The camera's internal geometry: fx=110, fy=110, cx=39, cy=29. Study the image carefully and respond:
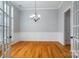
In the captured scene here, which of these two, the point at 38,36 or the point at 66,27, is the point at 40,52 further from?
the point at 38,36

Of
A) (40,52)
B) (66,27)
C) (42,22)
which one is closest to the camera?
(40,52)

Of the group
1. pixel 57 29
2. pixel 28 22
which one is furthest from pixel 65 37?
pixel 28 22

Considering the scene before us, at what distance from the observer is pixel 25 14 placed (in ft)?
36.0

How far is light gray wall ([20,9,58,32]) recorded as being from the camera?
1086 centimetres

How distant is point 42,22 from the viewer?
10.9m

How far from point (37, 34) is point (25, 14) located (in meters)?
2.32

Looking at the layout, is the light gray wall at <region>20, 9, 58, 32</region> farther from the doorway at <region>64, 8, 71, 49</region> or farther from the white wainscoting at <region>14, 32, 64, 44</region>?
the doorway at <region>64, 8, 71, 49</region>

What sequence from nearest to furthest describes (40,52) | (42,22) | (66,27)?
(40,52) → (66,27) → (42,22)

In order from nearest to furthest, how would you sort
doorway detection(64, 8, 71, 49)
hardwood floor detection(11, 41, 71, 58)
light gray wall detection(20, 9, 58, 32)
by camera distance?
hardwood floor detection(11, 41, 71, 58) → doorway detection(64, 8, 71, 49) → light gray wall detection(20, 9, 58, 32)

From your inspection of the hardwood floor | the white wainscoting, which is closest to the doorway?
the hardwood floor

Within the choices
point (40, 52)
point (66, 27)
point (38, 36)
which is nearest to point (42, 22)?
point (38, 36)

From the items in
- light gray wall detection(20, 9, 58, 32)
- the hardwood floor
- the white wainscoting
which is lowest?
the hardwood floor

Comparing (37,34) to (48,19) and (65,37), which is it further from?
(65,37)

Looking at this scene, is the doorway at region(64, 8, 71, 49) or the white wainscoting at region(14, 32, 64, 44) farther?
the white wainscoting at region(14, 32, 64, 44)
